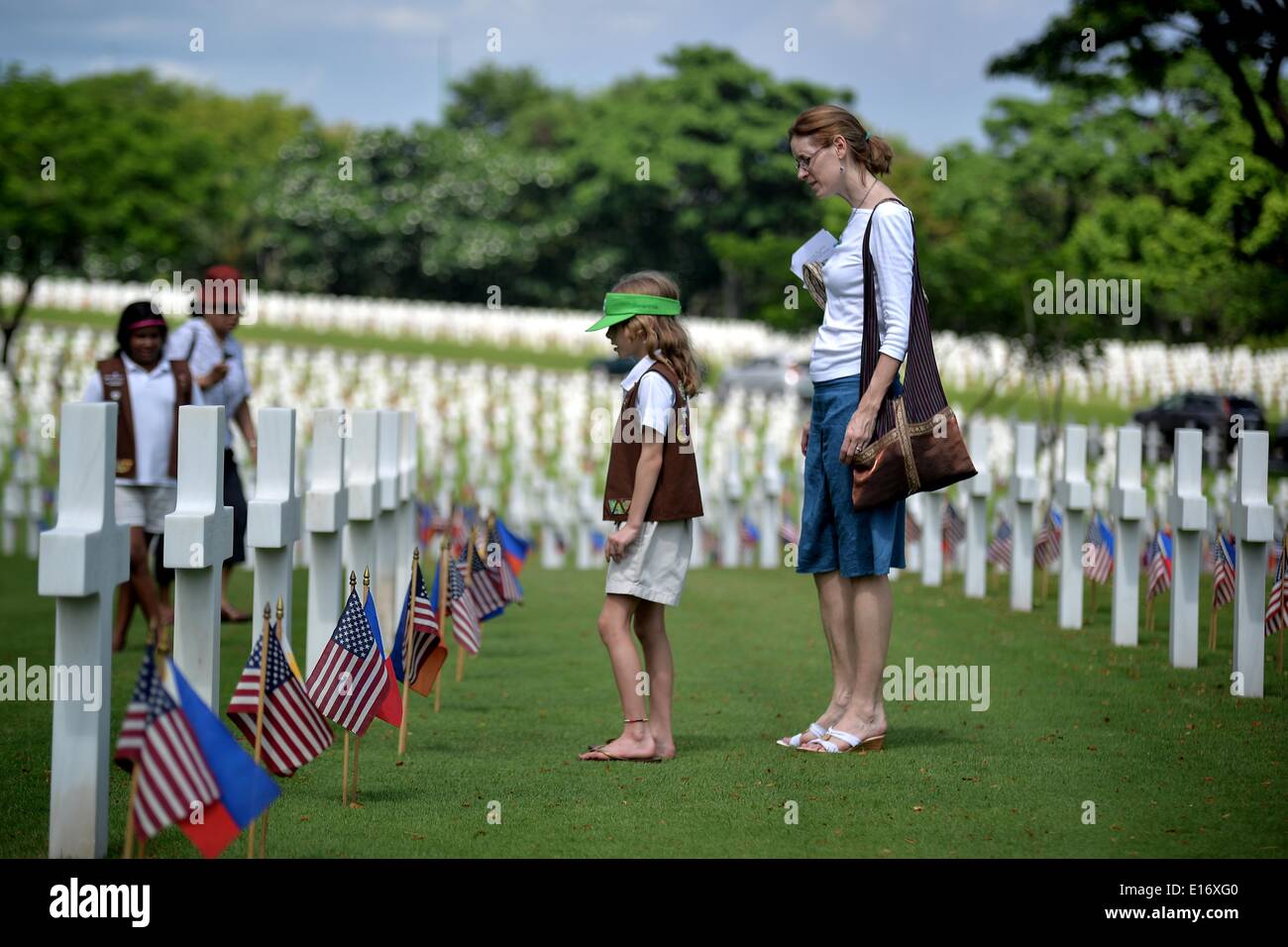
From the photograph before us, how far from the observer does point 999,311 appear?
→ 26.1m

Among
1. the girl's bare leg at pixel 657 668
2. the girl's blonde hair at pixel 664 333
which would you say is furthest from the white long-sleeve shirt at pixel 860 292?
the girl's bare leg at pixel 657 668

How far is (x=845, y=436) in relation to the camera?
6.27 meters

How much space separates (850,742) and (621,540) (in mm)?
1128

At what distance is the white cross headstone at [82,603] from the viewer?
4652 mm

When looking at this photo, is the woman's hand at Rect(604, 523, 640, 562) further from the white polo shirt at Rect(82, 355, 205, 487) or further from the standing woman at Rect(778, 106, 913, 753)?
the white polo shirt at Rect(82, 355, 205, 487)

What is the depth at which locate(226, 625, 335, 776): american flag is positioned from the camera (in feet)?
16.8

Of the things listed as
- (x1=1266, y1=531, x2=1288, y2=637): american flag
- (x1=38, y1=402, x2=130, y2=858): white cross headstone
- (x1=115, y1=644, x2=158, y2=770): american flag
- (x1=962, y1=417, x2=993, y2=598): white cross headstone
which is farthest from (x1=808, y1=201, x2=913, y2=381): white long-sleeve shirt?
(x1=962, y1=417, x2=993, y2=598): white cross headstone

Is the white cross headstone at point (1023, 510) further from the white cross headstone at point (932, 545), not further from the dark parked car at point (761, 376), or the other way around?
the dark parked car at point (761, 376)

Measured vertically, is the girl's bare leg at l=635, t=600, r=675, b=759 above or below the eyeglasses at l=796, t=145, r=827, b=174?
below

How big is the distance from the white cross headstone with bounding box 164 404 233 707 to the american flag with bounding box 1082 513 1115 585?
599 cm

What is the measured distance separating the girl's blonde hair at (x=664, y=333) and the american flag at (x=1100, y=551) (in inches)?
176

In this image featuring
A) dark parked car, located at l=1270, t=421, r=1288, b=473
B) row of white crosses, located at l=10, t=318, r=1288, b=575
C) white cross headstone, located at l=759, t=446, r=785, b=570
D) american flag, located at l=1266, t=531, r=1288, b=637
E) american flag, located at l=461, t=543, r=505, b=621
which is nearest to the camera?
american flag, located at l=1266, t=531, r=1288, b=637

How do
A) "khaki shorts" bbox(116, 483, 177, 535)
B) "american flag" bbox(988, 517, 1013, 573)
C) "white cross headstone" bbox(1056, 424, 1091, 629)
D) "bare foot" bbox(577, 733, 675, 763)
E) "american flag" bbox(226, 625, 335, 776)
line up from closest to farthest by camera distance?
"american flag" bbox(226, 625, 335, 776) < "bare foot" bbox(577, 733, 675, 763) < "khaki shorts" bbox(116, 483, 177, 535) < "white cross headstone" bbox(1056, 424, 1091, 629) < "american flag" bbox(988, 517, 1013, 573)

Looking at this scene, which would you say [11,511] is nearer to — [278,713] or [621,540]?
[621,540]
